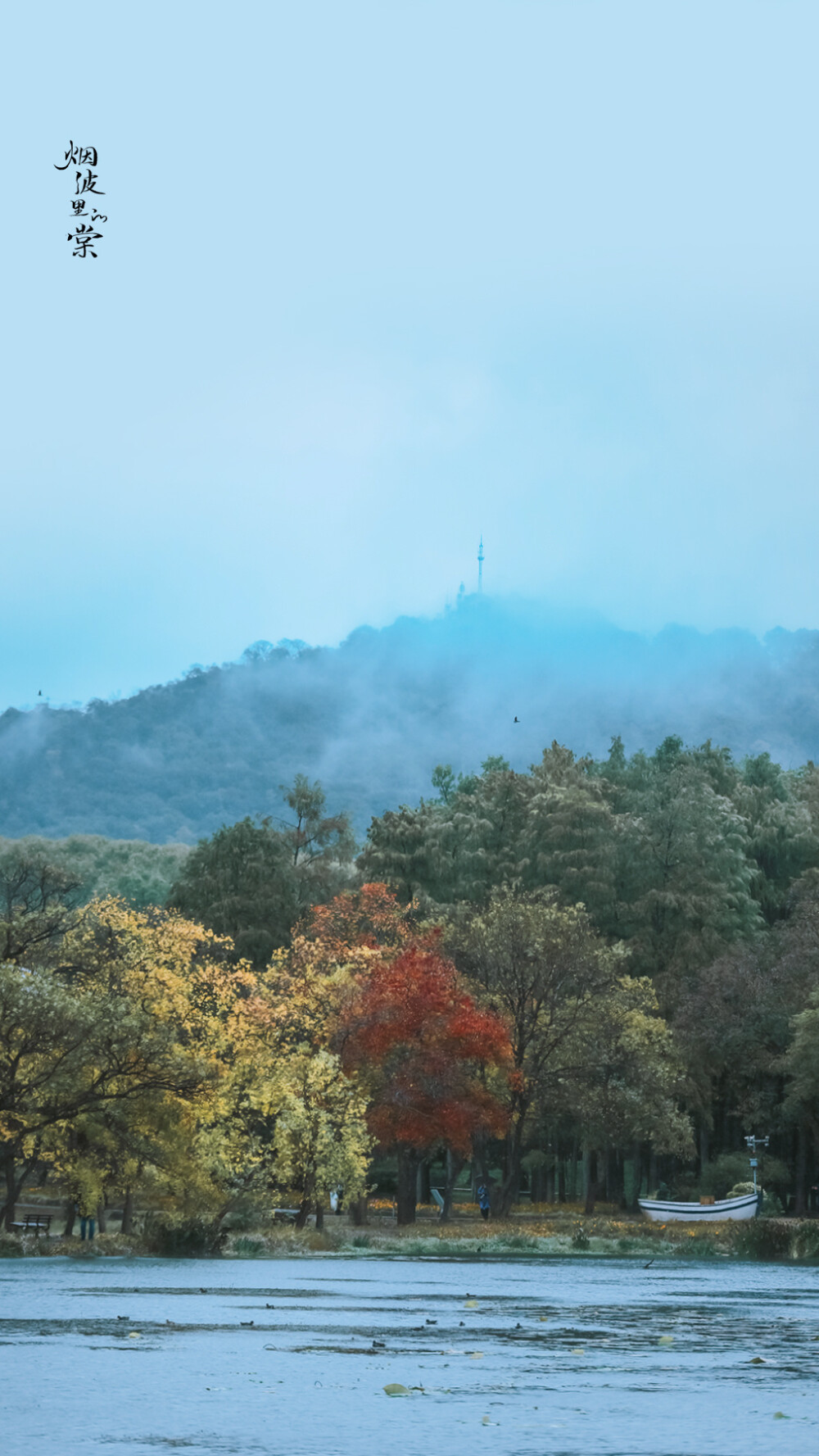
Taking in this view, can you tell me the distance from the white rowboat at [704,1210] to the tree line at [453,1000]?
4.16 metres

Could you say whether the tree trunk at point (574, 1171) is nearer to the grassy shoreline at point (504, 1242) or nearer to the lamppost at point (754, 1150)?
the lamppost at point (754, 1150)

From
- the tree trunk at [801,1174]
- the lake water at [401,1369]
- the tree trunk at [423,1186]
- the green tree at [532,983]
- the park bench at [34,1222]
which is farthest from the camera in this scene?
the tree trunk at [423,1186]

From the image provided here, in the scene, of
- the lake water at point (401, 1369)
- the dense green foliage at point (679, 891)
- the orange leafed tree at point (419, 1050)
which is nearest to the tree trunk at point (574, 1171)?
the dense green foliage at point (679, 891)

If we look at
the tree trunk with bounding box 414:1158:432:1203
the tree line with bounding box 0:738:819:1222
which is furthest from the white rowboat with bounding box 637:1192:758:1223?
the tree trunk with bounding box 414:1158:432:1203

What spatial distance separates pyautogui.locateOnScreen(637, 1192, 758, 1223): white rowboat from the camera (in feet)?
203

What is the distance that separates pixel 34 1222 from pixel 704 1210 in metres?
25.3

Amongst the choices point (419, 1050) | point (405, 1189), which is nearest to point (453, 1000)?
point (419, 1050)

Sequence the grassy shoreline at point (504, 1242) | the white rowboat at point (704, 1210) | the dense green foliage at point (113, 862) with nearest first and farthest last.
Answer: the grassy shoreline at point (504, 1242) < the white rowboat at point (704, 1210) < the dense green foliage at point (113, 862)

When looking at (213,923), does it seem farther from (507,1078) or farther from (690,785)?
(507,1078)

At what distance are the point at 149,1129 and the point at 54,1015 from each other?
15.6ft

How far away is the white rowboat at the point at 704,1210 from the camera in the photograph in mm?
61750

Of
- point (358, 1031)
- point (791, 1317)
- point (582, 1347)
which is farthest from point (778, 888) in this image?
point (582, 1347)

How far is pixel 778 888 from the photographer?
99375mm

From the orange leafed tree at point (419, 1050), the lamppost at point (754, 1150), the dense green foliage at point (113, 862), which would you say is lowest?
the lamppost at point (754, 1150)
